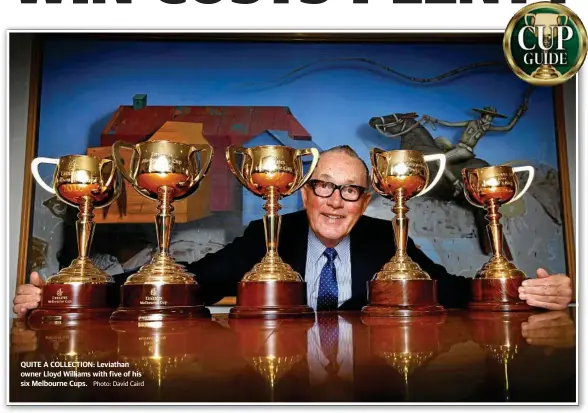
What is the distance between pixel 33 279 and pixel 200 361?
81cm

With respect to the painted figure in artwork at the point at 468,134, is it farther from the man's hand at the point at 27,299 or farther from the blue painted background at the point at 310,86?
the man's hand at the point at 27,299

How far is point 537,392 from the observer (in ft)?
1.84

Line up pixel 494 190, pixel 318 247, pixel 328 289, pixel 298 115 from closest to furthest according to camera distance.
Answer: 1. pixel 494 190
2. pixel 328 289
3. pixel 318 247
4. pixel 298 115

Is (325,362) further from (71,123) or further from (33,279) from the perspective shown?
(71,123)

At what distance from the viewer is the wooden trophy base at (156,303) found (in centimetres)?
103

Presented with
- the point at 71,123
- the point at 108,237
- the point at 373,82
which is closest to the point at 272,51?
the point at 373,82

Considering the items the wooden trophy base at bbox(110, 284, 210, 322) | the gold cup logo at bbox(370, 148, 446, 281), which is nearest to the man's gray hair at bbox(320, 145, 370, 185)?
the gold cup logo at bbox(370, 148, 446, 281)

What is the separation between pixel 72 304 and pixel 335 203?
38.6 inches

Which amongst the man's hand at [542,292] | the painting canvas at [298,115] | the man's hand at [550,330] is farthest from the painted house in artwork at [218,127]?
the man's hand at [550,330]

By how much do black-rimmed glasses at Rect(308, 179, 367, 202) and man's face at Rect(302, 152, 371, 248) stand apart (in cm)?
2

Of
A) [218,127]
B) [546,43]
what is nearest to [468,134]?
[546,43]

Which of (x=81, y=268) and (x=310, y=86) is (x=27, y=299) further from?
(x=310, y=86)

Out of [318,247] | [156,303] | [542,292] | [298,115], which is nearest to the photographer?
[156,303]

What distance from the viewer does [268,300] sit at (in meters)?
1.06
